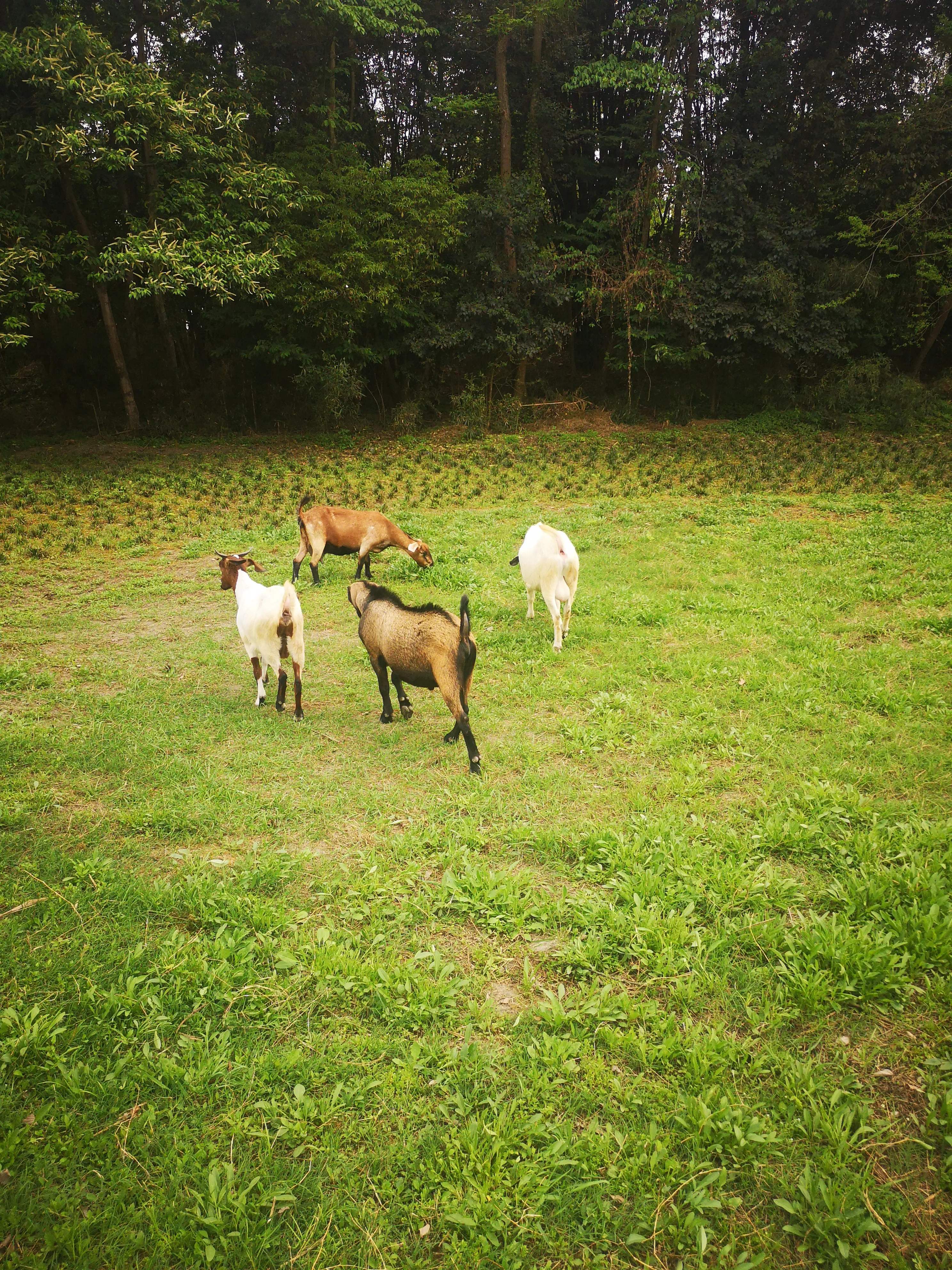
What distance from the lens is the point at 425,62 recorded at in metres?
21.5

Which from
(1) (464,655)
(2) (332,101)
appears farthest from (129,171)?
(1) (464,655)

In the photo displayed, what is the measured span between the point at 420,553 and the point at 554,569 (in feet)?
8.70

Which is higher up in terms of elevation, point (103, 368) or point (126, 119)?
point (126, 119)

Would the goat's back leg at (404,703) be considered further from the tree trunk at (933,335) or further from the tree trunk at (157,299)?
the tree trunk at (933,335)

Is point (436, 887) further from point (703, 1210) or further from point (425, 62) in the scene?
point (425, 62)

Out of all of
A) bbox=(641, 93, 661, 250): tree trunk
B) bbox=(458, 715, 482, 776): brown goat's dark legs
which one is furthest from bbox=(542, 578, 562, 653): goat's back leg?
bbox=(641, 93, 661, 250): tree trunk

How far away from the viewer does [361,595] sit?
17.5ft

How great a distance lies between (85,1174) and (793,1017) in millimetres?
2422

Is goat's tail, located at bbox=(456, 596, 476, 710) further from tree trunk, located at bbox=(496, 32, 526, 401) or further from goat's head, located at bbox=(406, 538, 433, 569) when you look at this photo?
tree trunk, located at bbox=(496, 32, 526, 401)

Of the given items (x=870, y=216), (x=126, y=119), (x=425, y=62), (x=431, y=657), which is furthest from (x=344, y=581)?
(x=425, y=62)

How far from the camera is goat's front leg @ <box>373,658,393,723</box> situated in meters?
5.05

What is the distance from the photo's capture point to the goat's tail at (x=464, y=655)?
4270mm

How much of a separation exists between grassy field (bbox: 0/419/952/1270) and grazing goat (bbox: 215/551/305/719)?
0.26m

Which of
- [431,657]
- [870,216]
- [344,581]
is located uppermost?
[870,216]
